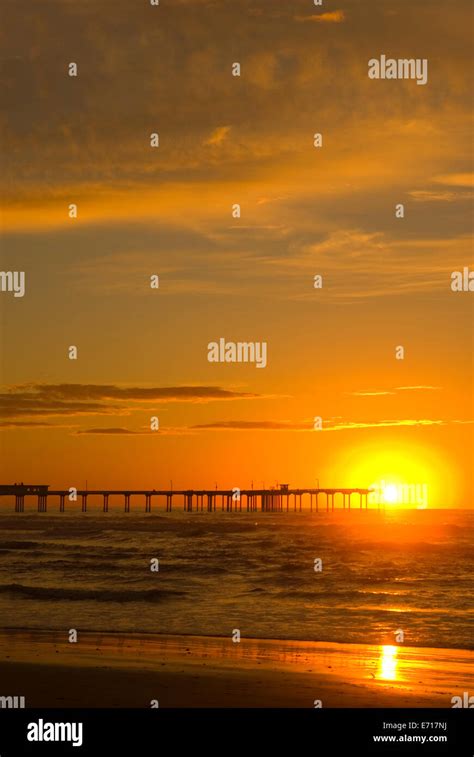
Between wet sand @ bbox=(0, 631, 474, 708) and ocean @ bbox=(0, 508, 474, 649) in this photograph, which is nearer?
wet sand @ bbox=(0, 631, 474, 708)

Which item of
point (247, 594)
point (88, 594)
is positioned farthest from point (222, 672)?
point (88, 594)

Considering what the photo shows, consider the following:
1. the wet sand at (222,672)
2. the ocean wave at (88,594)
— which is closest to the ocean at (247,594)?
the ocean wave at (88,594)

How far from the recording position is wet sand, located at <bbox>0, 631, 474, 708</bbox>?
620 inches

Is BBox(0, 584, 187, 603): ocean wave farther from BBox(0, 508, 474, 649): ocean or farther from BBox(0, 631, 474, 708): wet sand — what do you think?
BBox(0, 631, 474, 708): wet sand

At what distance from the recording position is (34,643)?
2253cm

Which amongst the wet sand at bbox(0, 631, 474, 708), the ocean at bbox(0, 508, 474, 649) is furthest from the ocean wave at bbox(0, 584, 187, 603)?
the wet sand at bbox(0, 631, 474, 708)

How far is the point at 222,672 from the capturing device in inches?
724

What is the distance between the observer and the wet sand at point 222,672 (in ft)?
51.6

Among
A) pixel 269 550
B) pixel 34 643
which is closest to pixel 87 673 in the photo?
pixel 34 643
